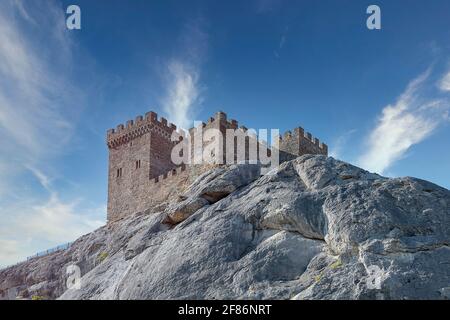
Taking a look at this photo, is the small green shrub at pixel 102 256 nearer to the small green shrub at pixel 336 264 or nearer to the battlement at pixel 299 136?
the small green shrub at pixel 336 264

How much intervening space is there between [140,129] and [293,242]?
82.2ft

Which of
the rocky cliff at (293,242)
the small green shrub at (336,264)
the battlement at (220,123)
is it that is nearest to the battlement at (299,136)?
the battlement at (220,123)

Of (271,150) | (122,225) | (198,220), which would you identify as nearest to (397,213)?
(198,220)

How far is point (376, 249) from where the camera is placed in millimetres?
12969

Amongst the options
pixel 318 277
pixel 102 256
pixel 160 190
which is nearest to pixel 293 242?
pixel 318 277

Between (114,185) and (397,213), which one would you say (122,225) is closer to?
(397,213)

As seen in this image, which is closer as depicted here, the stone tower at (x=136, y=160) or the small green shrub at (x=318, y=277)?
the small green shrub at (x=318, y=277)

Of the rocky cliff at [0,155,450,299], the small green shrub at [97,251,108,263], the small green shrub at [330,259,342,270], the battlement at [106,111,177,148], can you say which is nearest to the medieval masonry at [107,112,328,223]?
the battlement at [106,111,177,148]

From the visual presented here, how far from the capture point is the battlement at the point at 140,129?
37.2 metres

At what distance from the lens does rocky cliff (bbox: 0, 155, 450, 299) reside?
12.7 metres

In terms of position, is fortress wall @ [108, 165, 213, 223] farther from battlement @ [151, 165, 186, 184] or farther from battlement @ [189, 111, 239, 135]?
battlement @ [189, 111, 239, 135]

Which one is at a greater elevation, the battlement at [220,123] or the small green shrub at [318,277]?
the battlement at [220,123]

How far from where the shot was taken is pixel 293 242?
14.4 meters

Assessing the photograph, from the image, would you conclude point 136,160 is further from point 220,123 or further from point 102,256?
point 102,256
